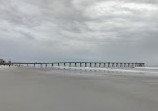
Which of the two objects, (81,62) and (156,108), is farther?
(81,62)

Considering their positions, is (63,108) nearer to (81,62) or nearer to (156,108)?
(156,108)

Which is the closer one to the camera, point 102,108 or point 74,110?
point 74,110

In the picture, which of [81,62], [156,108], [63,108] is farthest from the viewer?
[81,62]

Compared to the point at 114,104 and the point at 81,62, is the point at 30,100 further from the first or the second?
the point at 81,62

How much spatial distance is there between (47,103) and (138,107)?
413cm

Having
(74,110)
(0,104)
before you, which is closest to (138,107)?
(74,110)

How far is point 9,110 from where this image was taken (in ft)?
35.3

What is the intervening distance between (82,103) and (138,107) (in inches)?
101

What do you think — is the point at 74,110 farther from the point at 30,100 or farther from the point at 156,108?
the point at 156,108

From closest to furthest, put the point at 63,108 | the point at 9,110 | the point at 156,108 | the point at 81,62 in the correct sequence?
the point at 9,110
the point at 63,108
the point at 156,108
the point at 81,62

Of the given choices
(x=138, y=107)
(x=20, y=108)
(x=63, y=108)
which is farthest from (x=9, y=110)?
(x=138, y=107)

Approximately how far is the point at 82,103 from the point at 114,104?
1544 mm

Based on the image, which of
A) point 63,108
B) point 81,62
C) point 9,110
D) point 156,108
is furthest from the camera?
point 81,62

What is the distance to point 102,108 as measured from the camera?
1207 cm
